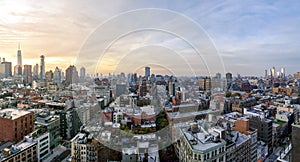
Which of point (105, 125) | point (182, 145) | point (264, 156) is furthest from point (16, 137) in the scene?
point (264, 156)

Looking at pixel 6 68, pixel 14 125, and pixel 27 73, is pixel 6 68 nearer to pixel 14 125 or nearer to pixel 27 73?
pixel 27 73

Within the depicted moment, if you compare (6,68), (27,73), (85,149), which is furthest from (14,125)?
(6,68)

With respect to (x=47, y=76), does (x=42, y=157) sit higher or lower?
lower

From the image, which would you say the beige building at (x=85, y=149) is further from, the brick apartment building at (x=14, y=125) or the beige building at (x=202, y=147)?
the brick apartment building at (x=14, y=125)

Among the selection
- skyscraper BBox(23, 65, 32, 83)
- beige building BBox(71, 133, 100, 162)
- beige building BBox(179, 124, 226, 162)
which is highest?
skyscraper BBox(23, 65, 32, 83)

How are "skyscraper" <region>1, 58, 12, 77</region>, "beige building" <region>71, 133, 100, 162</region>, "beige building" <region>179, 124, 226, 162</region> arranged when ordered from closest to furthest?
"beige building" <region>179, 124, 226, 162</region>, "beige building" <region>71, 133, 100, 162</region>, "skyscraper" <region>1, 58, 12, 77</region>

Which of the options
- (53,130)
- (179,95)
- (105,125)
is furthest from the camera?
(179,95)

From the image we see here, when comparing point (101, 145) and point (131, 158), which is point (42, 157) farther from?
point (131, 158)

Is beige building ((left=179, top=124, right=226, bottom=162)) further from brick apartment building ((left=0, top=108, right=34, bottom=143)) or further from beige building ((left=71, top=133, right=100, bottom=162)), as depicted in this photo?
brick apartment building ((left=0, top=108, right=34, bottom=143))

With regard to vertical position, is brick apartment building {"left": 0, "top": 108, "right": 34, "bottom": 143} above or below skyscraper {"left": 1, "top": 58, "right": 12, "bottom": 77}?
below

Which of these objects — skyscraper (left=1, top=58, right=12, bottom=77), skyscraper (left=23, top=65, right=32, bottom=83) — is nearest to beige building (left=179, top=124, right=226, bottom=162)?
skyscraper (left=23, top=65, right=32, bottom=83)

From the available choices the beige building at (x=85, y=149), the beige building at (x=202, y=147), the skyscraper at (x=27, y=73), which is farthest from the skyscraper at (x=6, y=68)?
the beige building at (x=202, y=147)
